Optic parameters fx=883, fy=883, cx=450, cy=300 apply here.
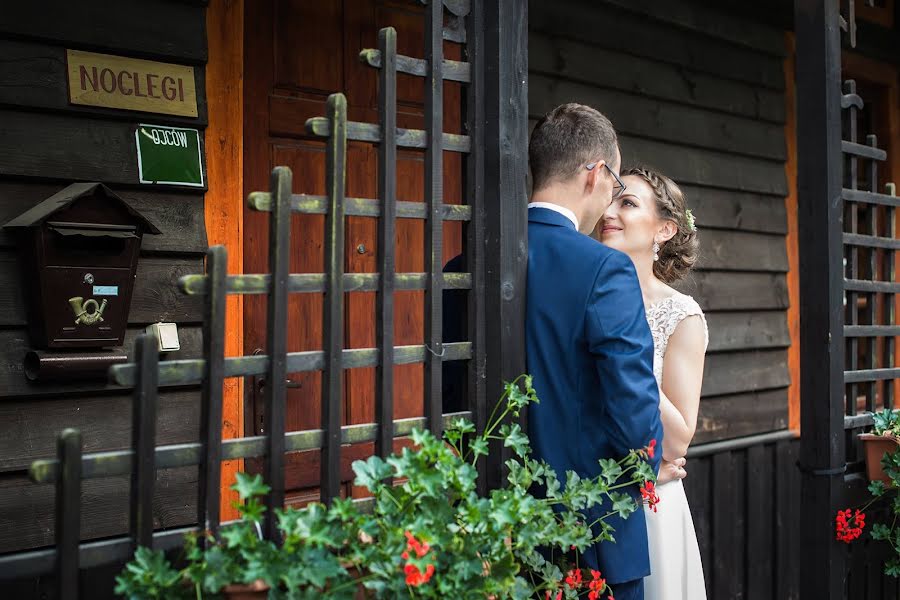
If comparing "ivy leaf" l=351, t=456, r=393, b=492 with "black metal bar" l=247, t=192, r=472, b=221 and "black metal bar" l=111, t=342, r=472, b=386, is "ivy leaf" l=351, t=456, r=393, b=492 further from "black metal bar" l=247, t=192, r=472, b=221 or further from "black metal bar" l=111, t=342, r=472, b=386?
"black metal bar" l=247, t=192, r=472, b=221

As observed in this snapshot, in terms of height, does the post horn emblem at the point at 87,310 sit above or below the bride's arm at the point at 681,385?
above

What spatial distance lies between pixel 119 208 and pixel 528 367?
4.38 ft

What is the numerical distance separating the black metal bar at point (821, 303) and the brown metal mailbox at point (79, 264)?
6.94 ft

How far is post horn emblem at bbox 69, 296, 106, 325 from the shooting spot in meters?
2.51

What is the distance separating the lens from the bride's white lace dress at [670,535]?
251cm

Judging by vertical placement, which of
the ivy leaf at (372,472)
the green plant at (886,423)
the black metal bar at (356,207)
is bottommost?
the green plant at (886,423)

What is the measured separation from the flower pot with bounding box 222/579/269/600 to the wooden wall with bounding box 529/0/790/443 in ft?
9.45

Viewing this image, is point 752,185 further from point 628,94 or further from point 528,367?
point 528,367

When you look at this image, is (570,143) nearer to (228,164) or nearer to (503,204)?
(503,204)

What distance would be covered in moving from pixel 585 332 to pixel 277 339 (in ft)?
2.31

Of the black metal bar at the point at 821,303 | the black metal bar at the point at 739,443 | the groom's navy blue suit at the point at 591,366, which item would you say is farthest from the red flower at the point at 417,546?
the black metal bar at the point at 739,443

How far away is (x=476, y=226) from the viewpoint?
2035 mm

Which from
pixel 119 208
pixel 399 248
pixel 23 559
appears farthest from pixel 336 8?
pixel 23 559

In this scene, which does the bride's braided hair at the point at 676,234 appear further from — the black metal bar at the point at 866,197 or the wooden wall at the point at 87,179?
the wooden wall at the point at 87,179
